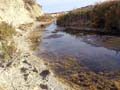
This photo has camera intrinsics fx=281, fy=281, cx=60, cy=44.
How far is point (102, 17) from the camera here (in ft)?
109

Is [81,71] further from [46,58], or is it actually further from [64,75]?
[46,58]

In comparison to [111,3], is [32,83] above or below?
below

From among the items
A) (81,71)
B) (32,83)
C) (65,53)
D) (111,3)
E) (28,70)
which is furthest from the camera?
(111,3)

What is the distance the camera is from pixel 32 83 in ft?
42.5

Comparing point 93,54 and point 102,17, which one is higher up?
Result: point 102,17

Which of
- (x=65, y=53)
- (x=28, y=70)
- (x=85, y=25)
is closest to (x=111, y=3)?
(x=85, y=25)

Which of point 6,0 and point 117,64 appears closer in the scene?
point 117,64

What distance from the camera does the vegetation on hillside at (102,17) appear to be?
2972 cm

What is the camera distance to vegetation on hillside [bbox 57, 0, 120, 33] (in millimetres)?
29719

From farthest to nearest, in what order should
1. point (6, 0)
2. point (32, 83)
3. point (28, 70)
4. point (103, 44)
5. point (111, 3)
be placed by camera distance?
point (6, 0)
point (111, 3)
point (103, 44)
point (28, 70)
point (32, 83)

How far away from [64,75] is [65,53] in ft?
20.5

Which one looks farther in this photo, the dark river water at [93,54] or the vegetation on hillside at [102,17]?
the vegetation on hillside at [102,17]

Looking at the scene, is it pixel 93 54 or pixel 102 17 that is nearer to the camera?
pixel 93 54

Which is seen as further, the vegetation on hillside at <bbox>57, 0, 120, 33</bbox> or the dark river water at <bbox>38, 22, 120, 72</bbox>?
the vegetation on hillside at <bbox>57, 0, 120, 33</bbox>
